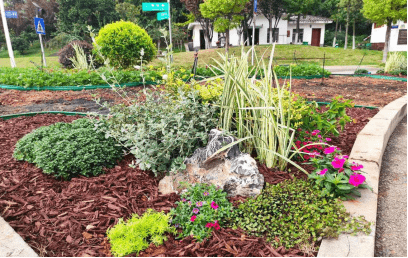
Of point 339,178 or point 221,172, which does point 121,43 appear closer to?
point 221,172

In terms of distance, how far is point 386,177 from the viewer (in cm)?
258

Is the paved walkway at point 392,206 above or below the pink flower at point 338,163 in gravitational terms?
below

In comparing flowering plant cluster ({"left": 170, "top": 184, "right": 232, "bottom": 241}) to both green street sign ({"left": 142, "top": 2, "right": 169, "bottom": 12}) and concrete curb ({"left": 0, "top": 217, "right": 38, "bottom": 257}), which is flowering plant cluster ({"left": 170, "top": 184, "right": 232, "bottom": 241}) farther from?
green street sign ({"left": 142, "top": 2, "right": 169, "bottom": 12})

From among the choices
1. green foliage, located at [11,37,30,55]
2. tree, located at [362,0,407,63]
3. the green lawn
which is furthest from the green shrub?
green foliage, located at [11,37,30,55]

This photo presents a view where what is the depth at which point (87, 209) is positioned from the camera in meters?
2.03

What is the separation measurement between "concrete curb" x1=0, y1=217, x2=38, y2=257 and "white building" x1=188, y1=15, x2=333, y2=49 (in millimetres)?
27702

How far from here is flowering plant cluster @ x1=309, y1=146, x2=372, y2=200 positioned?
6.37 ft

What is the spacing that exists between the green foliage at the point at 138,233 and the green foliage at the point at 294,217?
46 centimetres

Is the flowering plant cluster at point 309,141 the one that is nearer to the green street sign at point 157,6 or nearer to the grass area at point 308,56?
the green street sign at point 157,6

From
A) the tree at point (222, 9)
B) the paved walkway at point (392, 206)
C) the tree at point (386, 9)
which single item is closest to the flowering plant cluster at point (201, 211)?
the paved walkway at point (392, 206)

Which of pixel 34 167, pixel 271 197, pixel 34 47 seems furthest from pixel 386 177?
pixel 34 47

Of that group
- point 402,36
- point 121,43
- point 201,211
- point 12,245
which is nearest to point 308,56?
point 402,36

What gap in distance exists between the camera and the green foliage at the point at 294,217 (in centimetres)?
168

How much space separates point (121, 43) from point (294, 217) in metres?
8.58
